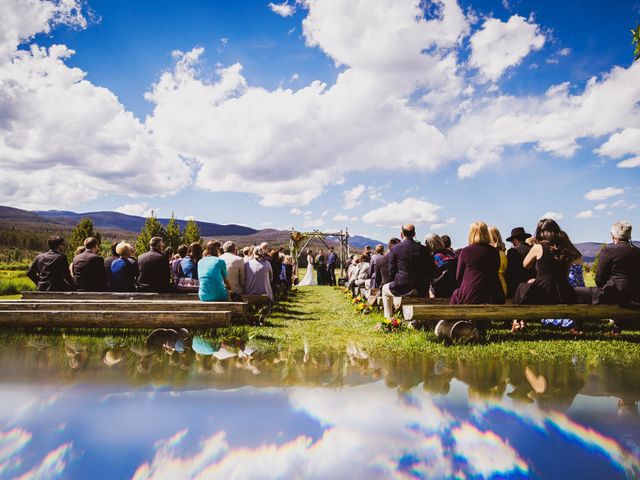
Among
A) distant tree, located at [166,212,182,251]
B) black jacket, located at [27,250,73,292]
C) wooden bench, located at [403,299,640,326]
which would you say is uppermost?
distant tree, located at [166,212,182,251]

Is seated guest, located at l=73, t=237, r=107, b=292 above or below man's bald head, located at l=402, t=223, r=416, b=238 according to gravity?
below

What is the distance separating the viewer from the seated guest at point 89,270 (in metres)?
8.03

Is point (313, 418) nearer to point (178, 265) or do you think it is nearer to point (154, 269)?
point (154, 269)

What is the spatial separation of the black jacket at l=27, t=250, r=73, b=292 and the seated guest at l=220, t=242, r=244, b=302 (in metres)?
3.00

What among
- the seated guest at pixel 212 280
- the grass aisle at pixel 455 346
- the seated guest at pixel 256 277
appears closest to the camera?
the grass aisle at pixel 455 346

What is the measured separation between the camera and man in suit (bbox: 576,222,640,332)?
638 cm

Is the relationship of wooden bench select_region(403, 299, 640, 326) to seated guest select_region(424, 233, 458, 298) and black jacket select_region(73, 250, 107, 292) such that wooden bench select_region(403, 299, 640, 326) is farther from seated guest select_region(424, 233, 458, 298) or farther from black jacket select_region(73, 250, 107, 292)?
black jacket select_region(73, 250, 107, 292)

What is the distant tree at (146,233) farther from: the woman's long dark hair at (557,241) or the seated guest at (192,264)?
the woman's long dark hair at (557,241)

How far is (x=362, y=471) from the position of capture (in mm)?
2584

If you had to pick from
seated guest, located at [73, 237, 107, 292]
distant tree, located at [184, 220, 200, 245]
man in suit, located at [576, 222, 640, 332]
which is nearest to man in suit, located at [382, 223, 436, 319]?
man in suit, located at [576, 222, 640, 332]

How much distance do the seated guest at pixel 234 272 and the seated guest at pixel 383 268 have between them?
10.4 ft

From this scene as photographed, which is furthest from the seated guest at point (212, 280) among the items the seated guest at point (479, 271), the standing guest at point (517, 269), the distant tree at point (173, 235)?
the distant tree at point (173, 235)

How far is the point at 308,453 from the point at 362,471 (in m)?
0.39

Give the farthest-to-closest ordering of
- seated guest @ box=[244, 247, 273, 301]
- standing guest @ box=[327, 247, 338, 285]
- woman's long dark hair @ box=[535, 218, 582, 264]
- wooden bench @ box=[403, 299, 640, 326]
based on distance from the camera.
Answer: standing guest @ box=[327, 247, 338, 285]
seated guest @ box=[244, 247, 273, 301]
woman's long dark hair @ box=[535, 218, 582, 264]
wooden bench @ box=[403, 299, 640, 326]
